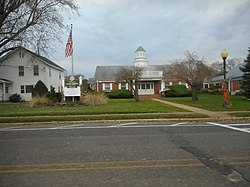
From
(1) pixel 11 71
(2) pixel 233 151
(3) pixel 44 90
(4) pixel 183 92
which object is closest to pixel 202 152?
(2) pixel 233 151

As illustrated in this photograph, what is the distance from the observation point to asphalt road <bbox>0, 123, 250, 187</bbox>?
4.49 meters

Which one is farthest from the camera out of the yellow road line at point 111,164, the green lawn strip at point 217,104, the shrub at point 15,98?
the shrub at point 15,98

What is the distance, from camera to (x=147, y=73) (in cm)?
4412

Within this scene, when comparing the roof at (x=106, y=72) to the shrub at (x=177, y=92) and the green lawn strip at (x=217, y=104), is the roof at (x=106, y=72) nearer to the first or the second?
the shrub at (x=177, y=92)

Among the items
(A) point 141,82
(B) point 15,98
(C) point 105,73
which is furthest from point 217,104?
(C) point 105,73

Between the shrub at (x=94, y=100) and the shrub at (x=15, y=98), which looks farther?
the shrub at (x=15, y=98)

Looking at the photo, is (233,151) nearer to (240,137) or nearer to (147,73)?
(240,137)

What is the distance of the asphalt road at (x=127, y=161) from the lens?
4.49 m

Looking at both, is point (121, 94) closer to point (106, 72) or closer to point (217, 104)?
point (106, 72)

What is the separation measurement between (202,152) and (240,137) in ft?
8.86

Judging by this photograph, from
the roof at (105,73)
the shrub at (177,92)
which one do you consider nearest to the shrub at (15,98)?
the roof at (105,73)

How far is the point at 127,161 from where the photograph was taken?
18.6 ft

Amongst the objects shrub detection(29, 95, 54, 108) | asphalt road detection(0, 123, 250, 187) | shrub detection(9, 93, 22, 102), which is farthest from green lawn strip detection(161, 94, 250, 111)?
shrub detection(9, 93, 22, 102)

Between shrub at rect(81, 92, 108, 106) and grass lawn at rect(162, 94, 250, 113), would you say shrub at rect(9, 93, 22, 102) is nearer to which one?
shrub at rect(81, 92, 108, 106)
